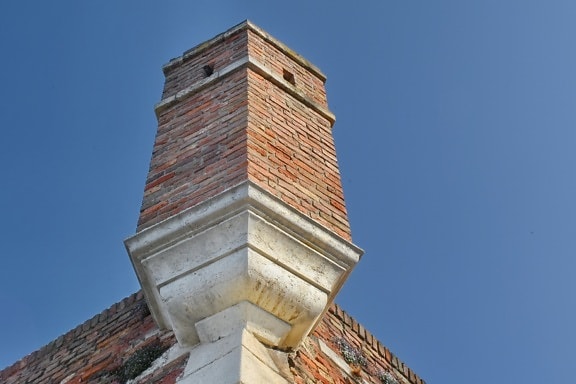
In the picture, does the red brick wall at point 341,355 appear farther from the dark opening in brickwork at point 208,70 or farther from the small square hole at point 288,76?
the dark opening in brickwork at point 208,70

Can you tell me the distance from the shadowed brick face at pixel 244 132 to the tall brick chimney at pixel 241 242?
0.01 meters

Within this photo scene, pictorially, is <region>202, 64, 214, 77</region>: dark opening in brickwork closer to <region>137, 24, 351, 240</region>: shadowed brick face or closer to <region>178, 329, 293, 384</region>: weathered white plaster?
<region>137, 24, 351, 240</region>: shadowed brick face

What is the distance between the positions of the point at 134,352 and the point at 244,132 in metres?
1.48

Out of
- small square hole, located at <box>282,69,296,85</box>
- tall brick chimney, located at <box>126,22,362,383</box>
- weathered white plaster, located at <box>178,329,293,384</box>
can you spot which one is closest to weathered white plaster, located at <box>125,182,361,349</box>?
tall brick chimney, located at <box>126,22,362,383</box>

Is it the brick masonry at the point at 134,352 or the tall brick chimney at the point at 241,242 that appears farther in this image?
the brick masonry at the point at 134,352

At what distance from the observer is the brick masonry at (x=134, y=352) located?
4.32 meters

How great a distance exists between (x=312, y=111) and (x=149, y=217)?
1.81 m

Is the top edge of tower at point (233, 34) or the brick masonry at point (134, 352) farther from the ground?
the top edge of tower at point (233, 34)

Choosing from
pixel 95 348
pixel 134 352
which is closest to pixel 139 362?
pixel 134 352

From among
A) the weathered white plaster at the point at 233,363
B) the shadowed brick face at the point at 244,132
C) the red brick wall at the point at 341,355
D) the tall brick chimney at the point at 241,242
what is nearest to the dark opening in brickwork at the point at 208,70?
the shadowed brick face at the point at 244,132

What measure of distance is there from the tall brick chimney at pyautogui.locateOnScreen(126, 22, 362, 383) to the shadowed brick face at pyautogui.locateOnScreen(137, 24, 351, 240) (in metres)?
0.01

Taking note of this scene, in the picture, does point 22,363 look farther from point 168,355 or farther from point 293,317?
point 293,317

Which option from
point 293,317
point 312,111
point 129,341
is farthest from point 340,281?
point 312,111

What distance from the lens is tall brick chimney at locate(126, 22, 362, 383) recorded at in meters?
4.03
